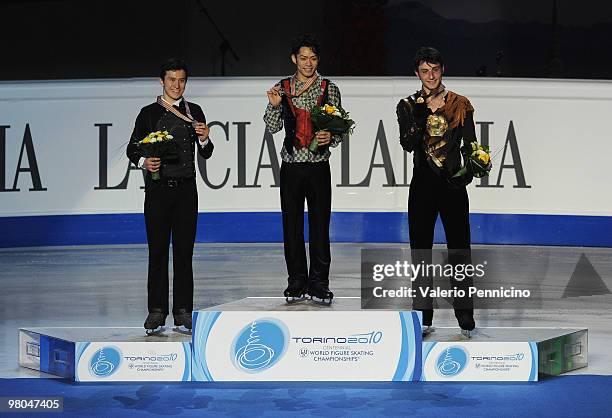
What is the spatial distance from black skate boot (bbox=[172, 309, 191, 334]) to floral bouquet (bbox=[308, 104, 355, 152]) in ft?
4.22

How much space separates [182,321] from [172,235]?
49cm

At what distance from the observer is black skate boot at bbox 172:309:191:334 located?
680 cm

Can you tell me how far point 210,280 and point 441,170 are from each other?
4.05m

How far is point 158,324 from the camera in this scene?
265 inches

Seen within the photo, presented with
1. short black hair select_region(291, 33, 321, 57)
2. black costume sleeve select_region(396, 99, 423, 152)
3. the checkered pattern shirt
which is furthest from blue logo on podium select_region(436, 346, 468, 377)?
short black hair select_region(291, 33, 321, 57)

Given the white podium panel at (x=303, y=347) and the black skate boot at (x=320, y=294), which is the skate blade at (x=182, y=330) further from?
the black skate boot at (x=320, y=294)

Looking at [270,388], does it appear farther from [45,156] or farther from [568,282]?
[45,156]

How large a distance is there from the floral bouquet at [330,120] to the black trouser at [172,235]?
791 millimetres

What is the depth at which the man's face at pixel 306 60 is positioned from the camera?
6.76 meters

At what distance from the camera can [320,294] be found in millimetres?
6816

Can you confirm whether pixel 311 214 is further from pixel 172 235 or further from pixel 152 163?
pixel 152 163

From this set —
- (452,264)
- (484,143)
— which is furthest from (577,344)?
(484,143)

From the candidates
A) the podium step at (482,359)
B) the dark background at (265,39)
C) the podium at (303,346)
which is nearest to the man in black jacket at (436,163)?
the podium step at (482,359)

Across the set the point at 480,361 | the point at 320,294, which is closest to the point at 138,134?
the point at 320,294
